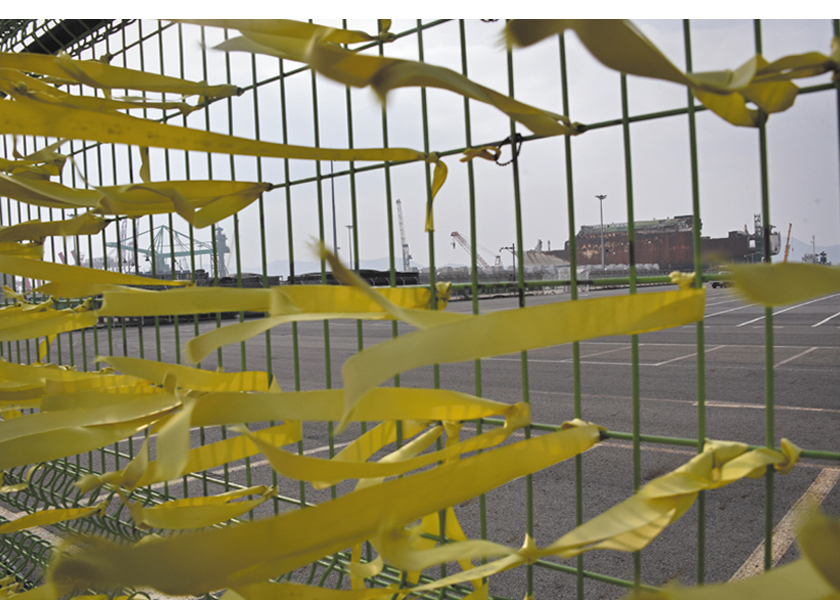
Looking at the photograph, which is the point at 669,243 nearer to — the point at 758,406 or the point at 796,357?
the point at 758,406

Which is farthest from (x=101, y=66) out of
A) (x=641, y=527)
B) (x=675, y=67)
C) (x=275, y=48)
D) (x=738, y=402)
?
(x=738, y=402)

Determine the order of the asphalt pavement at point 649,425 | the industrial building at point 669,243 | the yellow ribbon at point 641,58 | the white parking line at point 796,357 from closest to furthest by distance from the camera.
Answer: the yellow ribbon at point 641,58 → the industrial building at point 669,243 → the asphalt pavement at point 649,425 → the white parking line at point 796,357

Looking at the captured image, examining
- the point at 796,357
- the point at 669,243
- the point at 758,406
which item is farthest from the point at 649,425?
the point at 796,357

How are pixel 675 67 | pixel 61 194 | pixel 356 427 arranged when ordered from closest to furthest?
pixel 675 67 < pixel 61 194 < pixel 356 427

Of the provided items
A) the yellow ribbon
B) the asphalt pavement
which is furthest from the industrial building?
the yellow ribbon

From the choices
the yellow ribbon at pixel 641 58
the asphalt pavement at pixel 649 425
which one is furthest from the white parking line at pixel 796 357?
the yellow ribbon at pixel 641 58

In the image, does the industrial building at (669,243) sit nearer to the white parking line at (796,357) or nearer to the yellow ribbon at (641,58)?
the yellow ribbon at (641,58)

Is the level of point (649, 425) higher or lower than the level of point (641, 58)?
lower

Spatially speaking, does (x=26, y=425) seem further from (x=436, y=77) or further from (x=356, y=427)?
(x=356, y=427)

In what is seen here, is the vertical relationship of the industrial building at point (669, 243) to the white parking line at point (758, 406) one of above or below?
above

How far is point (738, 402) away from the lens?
19.8 ft

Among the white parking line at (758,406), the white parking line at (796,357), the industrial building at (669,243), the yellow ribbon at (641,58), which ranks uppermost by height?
the yellow ribbon at (641,58)

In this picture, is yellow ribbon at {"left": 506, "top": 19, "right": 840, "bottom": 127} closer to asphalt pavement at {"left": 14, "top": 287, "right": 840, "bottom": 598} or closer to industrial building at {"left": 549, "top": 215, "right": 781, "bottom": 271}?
asphalt pavement at {"left": 14, "top": 287, "right": 840, "bottom": 598}

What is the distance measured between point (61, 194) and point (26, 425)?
0.43 metres
